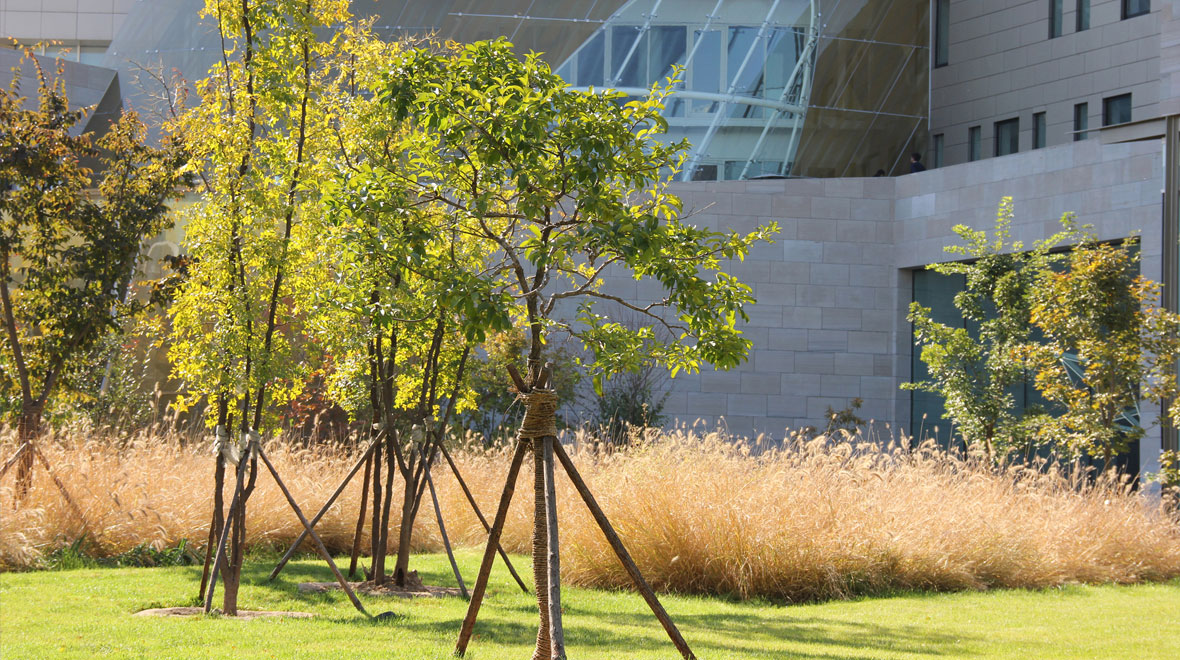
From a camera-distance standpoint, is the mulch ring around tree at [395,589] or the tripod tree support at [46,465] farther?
the tripod tree support at [46,465]

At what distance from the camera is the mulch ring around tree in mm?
10219

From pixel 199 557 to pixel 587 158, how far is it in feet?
27.2

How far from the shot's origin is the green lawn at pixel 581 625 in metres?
7.55

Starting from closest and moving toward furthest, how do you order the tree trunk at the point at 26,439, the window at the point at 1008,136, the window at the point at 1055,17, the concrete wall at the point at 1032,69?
1. the tree trunk at the point at 26,439
2. the concrete wall at the point at 1032,69
3. the window at the point at 1055,17
4. the window at the point at 1008,136

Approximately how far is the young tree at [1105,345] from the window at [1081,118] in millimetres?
14957

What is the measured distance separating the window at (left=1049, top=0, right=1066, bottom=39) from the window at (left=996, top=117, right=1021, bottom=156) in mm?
2335

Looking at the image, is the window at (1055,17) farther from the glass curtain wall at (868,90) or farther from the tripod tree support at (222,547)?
the tripod tree support at (222,547)

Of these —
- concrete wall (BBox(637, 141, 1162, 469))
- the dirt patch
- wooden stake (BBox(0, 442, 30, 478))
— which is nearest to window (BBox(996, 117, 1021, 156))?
concrete wall (BBox(637, 141, 1162, 469))

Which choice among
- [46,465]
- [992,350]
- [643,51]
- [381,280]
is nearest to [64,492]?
[46,465]

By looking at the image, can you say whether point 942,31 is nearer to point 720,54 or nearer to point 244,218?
point 720,54

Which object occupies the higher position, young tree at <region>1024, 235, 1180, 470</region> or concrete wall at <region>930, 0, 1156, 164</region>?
concrete wall at <region>930, 0, 1156, 164</region>

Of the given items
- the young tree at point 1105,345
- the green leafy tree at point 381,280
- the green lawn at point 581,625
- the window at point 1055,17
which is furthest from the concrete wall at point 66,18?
the young tree at point 1105,345

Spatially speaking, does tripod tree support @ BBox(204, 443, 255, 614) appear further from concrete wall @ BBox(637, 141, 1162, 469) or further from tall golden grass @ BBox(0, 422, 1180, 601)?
concrete wall @ BBox(637, 141, 1162, 469)

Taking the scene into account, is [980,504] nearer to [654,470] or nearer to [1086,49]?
[654,470]
